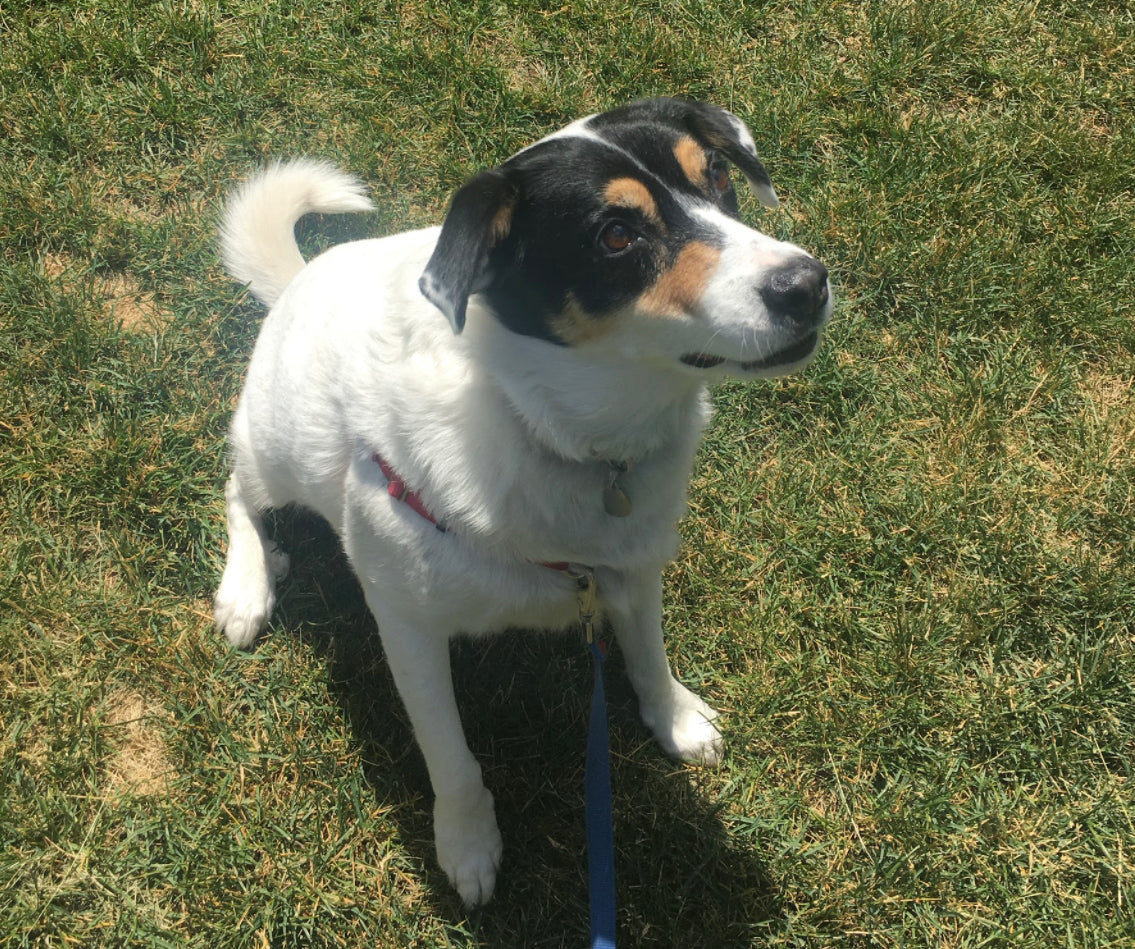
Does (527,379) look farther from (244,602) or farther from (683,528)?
(244,602)

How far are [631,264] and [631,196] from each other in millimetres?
147

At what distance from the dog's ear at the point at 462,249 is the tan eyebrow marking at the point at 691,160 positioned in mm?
450

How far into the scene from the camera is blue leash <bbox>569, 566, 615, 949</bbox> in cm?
236

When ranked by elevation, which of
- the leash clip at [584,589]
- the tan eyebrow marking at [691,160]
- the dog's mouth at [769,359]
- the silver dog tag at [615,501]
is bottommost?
the leash clip at [584,589]

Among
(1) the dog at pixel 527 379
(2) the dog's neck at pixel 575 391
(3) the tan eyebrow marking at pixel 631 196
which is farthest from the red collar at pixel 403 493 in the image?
(3) the tan eyebrow marking at pixel 631 196

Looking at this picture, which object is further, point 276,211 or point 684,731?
point 276,211

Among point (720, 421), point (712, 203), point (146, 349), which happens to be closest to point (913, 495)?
point (720, 421)

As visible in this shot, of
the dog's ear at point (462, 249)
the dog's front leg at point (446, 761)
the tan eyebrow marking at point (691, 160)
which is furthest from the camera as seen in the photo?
the dog's front leg at point (446, 761)

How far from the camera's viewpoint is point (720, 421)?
142 inches

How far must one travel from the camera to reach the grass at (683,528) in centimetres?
282

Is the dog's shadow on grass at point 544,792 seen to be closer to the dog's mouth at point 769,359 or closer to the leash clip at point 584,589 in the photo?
the leash clip at point 584,589

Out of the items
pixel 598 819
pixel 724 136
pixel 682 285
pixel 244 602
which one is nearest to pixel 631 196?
pixel 682 285

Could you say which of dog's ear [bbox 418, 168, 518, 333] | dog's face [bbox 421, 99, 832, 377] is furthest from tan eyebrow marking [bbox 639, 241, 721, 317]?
dog's ear [bbox 418, 168, 518, 333]

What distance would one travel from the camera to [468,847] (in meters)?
2.74
